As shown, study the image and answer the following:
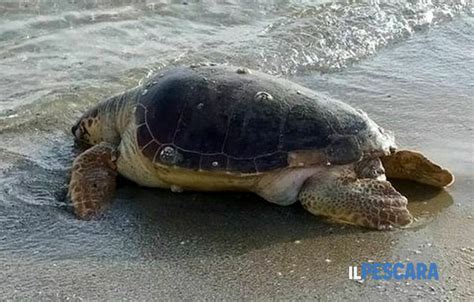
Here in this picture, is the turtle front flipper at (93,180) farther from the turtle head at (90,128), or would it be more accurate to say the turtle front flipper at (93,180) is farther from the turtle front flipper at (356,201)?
the turtle front flipper at (356,201)

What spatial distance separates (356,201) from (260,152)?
0.62m

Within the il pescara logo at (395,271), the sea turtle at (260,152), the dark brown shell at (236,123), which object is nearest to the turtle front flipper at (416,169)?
the sea turtle at (260,152)

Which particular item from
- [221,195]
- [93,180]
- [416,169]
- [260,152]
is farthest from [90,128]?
[416,169]

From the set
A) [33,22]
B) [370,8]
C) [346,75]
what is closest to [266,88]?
[346,75]

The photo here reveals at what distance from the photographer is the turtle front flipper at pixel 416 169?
4355 millimetres

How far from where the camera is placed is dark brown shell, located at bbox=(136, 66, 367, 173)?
4.11 metres

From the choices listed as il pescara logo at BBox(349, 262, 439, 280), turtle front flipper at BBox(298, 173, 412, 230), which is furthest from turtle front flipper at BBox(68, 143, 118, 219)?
il pescara logo at BBox(349, 262, 439, 280)

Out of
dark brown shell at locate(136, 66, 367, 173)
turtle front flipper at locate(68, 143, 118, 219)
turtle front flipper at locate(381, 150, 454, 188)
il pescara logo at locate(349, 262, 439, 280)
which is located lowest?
turtle front flipper at locate(68, 143, 118, 219)

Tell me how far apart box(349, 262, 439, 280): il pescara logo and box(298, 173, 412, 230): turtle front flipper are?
41 centimetres

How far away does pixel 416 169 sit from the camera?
4.42m

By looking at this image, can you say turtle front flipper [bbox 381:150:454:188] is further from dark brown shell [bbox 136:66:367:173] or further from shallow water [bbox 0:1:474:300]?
dark brown shell [bbox 136:66:367:173]

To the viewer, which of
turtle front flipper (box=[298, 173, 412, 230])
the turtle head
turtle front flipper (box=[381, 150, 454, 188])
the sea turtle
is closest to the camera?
turtle front flipper (box=[298, 173, 412, 230])

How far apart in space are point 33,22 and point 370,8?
4.27m

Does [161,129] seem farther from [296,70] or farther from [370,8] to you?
[370,8]
